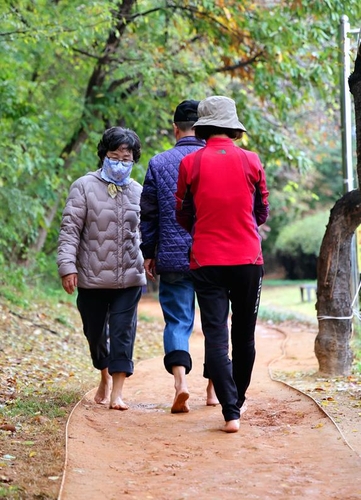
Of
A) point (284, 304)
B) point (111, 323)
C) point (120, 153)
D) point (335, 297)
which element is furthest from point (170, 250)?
point (284, 304)

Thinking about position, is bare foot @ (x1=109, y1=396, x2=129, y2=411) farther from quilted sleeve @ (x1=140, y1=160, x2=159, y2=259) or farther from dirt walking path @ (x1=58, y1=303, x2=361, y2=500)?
quilted sleeve @ (x1=140, y1=160, x2=159, y2=259)

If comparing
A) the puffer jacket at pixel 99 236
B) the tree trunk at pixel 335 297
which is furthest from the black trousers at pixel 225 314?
the tree trunk at pixel 335 297

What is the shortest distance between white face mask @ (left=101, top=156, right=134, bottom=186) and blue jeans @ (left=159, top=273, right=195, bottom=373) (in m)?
0.76

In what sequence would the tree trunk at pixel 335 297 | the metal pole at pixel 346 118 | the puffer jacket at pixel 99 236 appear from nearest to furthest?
the puffer jacket at pixel 99 236 < the tree trunk at pixel 335 297 < the metal pole at pixel 346 118

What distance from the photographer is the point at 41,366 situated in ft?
27.6

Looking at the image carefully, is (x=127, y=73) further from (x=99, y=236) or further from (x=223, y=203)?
(x=223, y=203)

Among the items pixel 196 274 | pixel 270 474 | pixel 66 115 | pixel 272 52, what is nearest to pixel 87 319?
pixel 196 274

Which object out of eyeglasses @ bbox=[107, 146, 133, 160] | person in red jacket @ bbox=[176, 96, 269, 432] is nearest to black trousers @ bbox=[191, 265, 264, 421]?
person in red jacket @ bbox=[176, 96, 269, 432]

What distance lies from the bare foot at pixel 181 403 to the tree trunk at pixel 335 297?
1898mm

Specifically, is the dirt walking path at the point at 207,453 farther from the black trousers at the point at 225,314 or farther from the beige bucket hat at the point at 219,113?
the beige bucket hat at the point at 219,113

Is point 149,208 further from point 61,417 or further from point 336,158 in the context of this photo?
point 336,158

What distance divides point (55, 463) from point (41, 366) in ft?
13.7

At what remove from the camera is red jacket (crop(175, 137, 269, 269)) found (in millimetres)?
5055

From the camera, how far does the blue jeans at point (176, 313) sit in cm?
588
